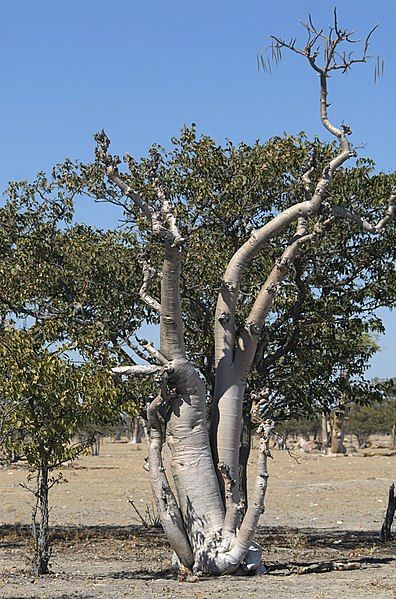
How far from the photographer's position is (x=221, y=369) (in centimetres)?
1516

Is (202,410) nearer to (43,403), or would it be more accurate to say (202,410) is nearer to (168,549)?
(43,403)

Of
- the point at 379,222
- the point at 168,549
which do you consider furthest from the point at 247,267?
the point at 168,549

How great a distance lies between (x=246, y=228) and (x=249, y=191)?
2.46 ft

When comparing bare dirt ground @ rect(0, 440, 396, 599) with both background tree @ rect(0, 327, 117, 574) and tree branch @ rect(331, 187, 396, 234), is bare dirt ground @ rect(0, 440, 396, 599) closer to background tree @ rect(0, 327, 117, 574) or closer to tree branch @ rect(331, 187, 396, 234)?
background tree @ rect(0, 327, 117, 574)

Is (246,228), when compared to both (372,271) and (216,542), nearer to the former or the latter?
(372,271)

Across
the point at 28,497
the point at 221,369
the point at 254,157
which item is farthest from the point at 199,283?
the point at 28,497

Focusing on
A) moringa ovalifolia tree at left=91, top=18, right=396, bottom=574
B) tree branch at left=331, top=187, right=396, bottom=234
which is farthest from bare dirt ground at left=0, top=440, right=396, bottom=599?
tree branch at left=331, top=187, right=396, bottom=234

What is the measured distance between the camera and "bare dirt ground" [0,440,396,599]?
41.6ft

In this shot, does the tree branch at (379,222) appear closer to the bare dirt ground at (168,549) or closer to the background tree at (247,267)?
the background tree at (247,267)

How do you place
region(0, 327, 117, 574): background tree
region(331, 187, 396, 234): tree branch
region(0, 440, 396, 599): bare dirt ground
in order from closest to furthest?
region(0, 440, 396, 599): bare dirt ground → region(0, 327, 117, 574): background tree → region(331, 187, 396, 234): tree branch

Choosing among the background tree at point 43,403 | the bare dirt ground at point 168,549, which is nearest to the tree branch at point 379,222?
the background tree at point 43,403

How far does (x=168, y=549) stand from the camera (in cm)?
1889

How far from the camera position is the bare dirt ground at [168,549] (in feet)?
41.6

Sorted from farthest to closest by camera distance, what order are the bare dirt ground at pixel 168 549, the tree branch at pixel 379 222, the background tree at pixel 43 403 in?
the tree branch at pixel 379 222, the background tree at pixel 43 403, the bare dirt ground at pixel 168 549
